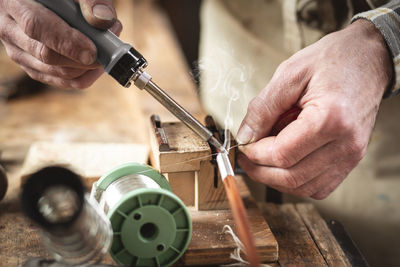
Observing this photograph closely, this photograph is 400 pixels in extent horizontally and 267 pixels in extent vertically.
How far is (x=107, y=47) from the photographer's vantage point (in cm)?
100

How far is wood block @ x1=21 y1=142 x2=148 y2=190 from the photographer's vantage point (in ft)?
4.17

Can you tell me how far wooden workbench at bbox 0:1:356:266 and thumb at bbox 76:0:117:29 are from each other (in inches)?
20.9

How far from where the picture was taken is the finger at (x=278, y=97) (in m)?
1.01

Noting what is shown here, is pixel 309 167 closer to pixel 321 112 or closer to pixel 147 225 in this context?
pixel 321 112

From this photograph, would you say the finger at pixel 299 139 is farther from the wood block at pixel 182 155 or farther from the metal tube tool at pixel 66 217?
the metal tube tool at pixel 66 217

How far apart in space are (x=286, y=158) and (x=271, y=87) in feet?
0.59

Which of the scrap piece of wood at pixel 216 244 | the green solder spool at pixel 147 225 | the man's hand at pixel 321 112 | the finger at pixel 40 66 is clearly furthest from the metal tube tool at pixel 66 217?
the finger at pixel 40 66

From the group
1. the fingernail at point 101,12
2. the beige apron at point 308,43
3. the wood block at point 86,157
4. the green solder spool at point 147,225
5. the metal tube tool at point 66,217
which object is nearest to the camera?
the metal tube tool at point 66,217

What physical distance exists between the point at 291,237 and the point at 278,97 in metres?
0.37

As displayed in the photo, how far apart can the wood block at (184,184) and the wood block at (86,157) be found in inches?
7.8

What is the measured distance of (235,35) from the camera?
6.10ft

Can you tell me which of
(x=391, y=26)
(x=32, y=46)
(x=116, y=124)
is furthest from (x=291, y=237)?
(x=116, y=124)

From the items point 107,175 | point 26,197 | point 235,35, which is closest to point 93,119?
point 235,35

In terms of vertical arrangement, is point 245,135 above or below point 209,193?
above
